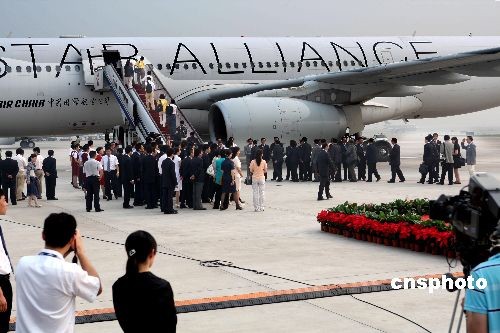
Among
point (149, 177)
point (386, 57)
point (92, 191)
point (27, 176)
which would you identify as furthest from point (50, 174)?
point (386, 57)

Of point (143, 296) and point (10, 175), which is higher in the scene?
point (10, 175)

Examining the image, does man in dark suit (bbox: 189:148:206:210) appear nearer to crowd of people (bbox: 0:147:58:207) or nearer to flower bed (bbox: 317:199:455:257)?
crowd of people (bbox: 0:147:58:207)

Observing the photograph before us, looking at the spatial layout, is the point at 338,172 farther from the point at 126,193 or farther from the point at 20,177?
the point at 20,177

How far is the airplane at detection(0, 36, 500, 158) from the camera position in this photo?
28.5 m

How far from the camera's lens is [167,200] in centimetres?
1944

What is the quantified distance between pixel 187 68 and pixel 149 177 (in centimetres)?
1095

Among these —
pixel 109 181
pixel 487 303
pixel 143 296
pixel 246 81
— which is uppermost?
pixel 246 81

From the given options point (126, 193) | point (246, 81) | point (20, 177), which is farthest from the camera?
point (246, 81)

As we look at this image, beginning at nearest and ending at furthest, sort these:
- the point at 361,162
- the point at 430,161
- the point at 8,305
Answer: the point at 8,305 < the point at 430,161 < the point at 361,162

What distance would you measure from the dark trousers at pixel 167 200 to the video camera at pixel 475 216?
1477cm

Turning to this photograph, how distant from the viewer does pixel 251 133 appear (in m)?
28.3

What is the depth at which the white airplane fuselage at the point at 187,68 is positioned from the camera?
28.7 m

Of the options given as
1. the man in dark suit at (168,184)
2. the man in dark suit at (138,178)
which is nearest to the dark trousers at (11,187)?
the man in dark suit at (138,178)

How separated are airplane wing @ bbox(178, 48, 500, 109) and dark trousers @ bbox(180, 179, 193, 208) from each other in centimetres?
1037
